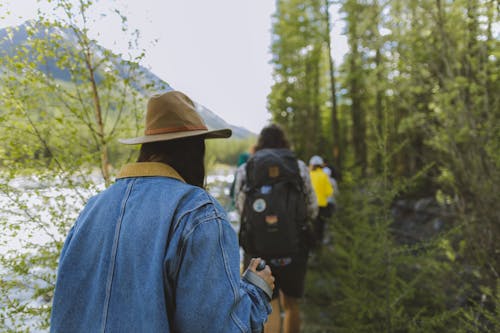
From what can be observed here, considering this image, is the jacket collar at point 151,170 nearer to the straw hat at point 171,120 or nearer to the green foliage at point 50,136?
the straw hat at point 171,120

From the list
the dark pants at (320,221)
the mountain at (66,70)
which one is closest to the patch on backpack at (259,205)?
the mountain at (66,70)

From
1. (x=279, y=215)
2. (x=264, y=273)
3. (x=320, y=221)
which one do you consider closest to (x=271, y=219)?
(x=279, y=215)

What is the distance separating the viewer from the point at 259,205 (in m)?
3.36

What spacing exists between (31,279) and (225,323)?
1905 mm

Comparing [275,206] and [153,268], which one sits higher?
[153,268]

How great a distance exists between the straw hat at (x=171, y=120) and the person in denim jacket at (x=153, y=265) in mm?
30

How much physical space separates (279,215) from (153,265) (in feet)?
7.24

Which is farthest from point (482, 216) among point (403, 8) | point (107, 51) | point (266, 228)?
point (107, 51)

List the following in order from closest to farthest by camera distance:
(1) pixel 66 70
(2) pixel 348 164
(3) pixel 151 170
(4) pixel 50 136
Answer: (3) pixel 151 170 < (4) pixel 50 136 < (1) pixel 66 70 < (2) pixel 348 164

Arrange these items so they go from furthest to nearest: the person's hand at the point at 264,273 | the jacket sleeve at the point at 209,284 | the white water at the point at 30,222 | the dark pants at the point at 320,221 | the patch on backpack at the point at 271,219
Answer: the dark pants at the point at 320,221 < the patch on backpack at the point at 271,219 < the white water at the point at 30,222 < the person's hand at the point at 264,273 < the jacket sleeve at the point at 209,284

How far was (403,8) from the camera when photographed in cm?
421

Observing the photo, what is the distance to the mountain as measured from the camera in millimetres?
2457

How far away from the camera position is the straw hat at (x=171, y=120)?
1455 millimetres

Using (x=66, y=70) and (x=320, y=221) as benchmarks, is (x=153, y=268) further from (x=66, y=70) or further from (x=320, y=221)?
(x=320, y=221)
